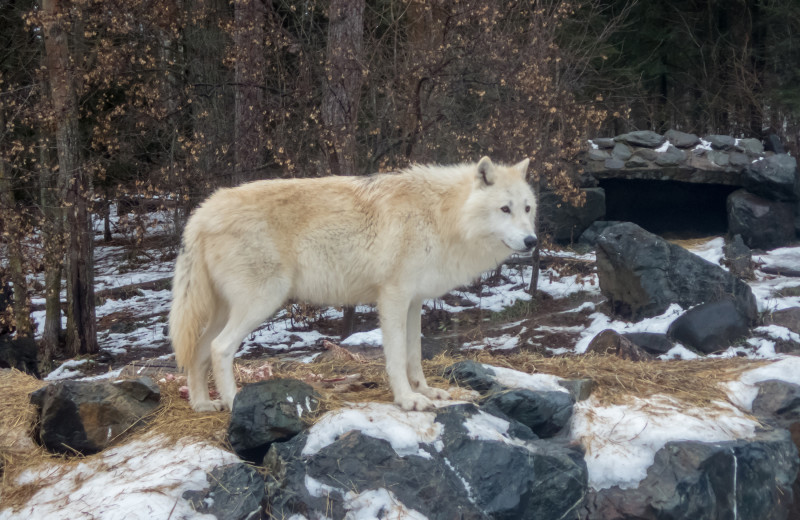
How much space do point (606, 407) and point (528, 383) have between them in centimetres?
62

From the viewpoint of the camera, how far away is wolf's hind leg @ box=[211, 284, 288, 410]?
14.9ft

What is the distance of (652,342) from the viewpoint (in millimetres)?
8781

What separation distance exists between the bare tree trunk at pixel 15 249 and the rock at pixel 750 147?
14.0 m

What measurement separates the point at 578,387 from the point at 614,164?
1042 cm

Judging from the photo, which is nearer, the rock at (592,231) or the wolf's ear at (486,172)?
the wolf's ear at (486,172)

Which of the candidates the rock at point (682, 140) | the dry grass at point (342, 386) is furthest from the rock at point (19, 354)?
the rock at point (682, 140)

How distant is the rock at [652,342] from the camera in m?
8.69

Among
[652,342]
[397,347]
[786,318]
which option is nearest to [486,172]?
[397,347]

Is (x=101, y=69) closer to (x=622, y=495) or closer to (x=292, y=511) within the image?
(x=292, y=511)

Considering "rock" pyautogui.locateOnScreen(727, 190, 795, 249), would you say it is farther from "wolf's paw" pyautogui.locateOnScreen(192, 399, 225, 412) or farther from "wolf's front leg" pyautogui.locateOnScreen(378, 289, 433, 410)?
"wolf's paw" pyautogui.locateOnScreen(192, 399, 225, 412)

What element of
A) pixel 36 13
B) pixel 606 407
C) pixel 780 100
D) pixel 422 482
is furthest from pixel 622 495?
pixel 780 100

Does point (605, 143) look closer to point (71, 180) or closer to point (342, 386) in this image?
point (71, 180)

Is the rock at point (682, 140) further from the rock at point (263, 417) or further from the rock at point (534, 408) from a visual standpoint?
the rock at point (263, 417)

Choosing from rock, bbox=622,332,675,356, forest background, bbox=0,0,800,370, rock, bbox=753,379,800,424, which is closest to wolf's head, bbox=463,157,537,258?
rock, bbox=753,379,800,424
